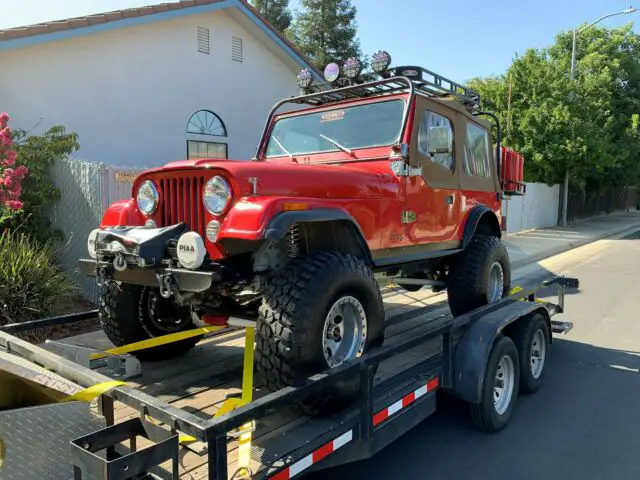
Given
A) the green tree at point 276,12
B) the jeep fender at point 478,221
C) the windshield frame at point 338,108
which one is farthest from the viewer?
the green tree at point 276,12

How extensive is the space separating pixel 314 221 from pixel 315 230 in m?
0.29

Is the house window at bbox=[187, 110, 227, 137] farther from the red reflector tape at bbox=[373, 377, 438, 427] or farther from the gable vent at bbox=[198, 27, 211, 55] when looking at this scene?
the red reflector tape at bbox=[373, 377, 438, 427]

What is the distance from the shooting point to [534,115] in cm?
1798

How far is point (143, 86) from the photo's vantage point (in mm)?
10234

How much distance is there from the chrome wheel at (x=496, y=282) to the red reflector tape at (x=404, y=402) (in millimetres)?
2023

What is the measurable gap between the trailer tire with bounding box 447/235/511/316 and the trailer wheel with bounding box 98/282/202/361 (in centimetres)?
245

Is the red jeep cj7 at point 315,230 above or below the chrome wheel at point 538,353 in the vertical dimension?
above

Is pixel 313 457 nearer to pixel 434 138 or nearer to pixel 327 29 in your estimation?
pixel 434 138

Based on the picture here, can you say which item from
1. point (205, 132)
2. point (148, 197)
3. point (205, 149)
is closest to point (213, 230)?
point (148, 197)

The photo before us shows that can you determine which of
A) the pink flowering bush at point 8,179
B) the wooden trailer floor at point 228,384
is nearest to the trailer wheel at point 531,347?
the wooden trailer floor at point 228,384

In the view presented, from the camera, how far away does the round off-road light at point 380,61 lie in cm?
413

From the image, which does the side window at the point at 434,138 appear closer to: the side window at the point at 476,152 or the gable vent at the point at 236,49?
the side window at the point at 476,152

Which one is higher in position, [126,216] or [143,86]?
[143,86]

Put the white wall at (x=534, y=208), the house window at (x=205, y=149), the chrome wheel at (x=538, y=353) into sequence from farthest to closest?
1. the white wall at (x=534, y=208)
2. the house window at (x=205, y=149)
3. the chrome wheel at (x=538, y=353)
